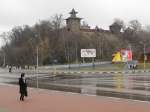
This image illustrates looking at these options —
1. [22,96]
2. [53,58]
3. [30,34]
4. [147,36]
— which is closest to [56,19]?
[30,34]

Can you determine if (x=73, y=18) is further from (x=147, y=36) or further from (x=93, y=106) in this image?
(x=93, y=106)

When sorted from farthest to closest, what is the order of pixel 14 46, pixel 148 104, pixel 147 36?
pixel 147 36 < pixel 14 46 < pixel 148 104

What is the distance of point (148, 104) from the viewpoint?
17.5m

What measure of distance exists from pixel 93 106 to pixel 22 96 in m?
5.60

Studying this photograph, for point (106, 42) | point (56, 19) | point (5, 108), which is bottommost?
point (5, 108)

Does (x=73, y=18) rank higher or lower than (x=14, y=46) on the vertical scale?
higher

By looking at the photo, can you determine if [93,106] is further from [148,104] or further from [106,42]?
[106,42]

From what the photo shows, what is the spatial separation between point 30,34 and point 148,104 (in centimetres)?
11595

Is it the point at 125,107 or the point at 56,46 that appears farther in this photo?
the point at 56,46

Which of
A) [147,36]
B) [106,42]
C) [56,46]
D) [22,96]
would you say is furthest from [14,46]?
[22,96]

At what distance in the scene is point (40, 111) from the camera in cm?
1638

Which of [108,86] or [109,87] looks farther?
[108,86]

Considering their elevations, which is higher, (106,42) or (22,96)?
(106,42)

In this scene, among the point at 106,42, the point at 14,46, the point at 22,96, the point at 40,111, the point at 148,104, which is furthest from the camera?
the point at 14,46
